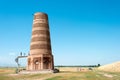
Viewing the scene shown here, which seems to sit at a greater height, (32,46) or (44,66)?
(32,46)

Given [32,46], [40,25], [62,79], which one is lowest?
[62,79]

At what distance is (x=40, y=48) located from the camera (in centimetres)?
4903

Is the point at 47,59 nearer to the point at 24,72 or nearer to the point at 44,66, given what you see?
the point at 44,66

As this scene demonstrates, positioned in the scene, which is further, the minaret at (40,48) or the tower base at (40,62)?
the minaret at (40,48)

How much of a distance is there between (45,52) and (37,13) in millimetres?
10927

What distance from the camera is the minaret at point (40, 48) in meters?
48.7

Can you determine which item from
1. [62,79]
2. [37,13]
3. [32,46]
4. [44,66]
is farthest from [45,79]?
[37,13]

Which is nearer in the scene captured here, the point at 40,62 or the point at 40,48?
the point at 40,62

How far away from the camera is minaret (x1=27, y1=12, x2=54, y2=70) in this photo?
48.7m

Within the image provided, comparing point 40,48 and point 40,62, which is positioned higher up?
point 40,48

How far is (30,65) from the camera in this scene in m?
49.7

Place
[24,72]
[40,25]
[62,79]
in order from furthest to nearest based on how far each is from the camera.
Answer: [40,25], [24,72], [62,79]

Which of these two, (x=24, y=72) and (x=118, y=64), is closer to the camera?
(x=24, y=72)

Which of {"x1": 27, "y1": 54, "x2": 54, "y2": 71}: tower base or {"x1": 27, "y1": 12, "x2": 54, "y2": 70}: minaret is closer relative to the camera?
{"x1": 27, "y1": 54, "x2": 54, "y2": 71}: tower base
